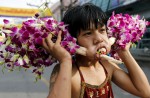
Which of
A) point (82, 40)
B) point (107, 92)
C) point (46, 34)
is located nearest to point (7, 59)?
point (46, 34)

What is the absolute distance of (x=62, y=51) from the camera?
192cm

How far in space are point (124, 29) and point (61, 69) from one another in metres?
0.61

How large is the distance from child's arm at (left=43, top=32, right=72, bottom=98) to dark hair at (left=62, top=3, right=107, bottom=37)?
0.11m

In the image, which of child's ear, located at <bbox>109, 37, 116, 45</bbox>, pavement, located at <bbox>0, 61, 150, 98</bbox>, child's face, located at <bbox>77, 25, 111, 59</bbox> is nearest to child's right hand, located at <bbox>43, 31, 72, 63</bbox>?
child's face, located at <bbox>77, 25, 111, 59</bbox>

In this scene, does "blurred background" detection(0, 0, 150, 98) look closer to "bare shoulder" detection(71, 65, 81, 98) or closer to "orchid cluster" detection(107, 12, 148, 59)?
"orchid cluster" detection(107, 12, 148, 59)

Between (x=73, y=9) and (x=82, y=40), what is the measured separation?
0.22 metres

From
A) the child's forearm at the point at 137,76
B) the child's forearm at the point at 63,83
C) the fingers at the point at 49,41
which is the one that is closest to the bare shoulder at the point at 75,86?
the child's forearm at the point at 63,83

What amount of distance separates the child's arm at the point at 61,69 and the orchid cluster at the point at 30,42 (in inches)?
2.0

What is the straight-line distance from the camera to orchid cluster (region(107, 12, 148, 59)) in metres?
2.23

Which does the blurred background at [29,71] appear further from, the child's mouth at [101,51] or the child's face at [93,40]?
the child's mouth at [101,51]

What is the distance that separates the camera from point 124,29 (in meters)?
2.30

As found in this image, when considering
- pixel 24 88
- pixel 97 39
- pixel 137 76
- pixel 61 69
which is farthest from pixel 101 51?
pixel 24 88

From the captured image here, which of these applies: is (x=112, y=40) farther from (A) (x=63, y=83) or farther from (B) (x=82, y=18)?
(A) (x=63, y=83)

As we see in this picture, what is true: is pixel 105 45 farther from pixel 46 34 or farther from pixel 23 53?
pixel 23 53
